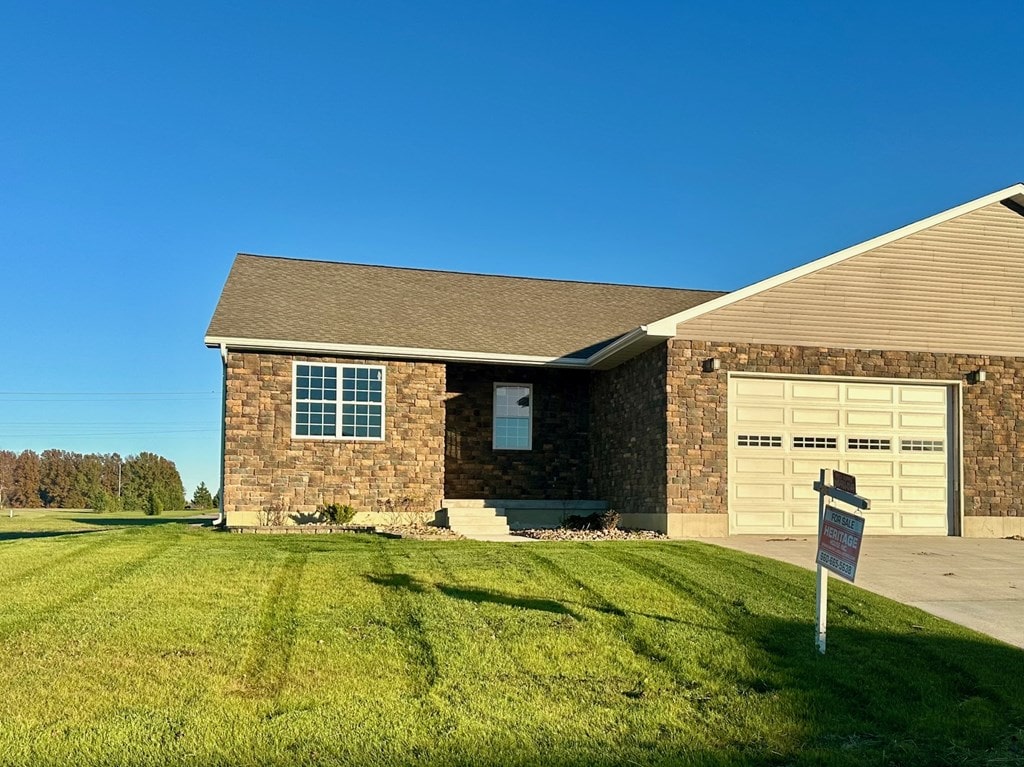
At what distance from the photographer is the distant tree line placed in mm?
75000

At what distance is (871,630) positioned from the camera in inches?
348

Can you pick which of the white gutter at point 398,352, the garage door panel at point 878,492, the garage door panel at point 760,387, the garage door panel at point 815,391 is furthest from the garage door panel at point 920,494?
the white gutter at point 398,352

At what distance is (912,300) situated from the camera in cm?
1673

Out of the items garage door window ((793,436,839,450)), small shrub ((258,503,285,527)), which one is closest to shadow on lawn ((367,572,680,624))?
small shrub ((258,503,285,527))

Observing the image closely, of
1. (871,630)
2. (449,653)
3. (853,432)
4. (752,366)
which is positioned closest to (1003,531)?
(853,432)

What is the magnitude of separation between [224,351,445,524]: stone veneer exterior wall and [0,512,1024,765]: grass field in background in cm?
589

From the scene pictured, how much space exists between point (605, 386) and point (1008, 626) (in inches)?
429

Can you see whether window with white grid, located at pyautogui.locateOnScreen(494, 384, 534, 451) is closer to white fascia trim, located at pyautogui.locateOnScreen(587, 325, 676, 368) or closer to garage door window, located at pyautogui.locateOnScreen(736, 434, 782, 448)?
white fascia trim, located at pyautogui.locateOnScreen(587, 325, 676, 368)

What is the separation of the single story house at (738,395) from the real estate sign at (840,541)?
24.5 feet

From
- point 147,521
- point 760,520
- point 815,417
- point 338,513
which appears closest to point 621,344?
point 815,417

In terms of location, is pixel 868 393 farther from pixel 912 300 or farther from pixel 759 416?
pixel 759 416

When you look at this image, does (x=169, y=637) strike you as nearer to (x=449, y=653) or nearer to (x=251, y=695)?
(x=251, y=695)

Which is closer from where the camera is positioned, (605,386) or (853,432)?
(853,432)

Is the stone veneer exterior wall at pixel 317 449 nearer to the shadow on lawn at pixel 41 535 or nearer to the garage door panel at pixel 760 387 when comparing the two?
the shadow on lawn at pixel 41 535
